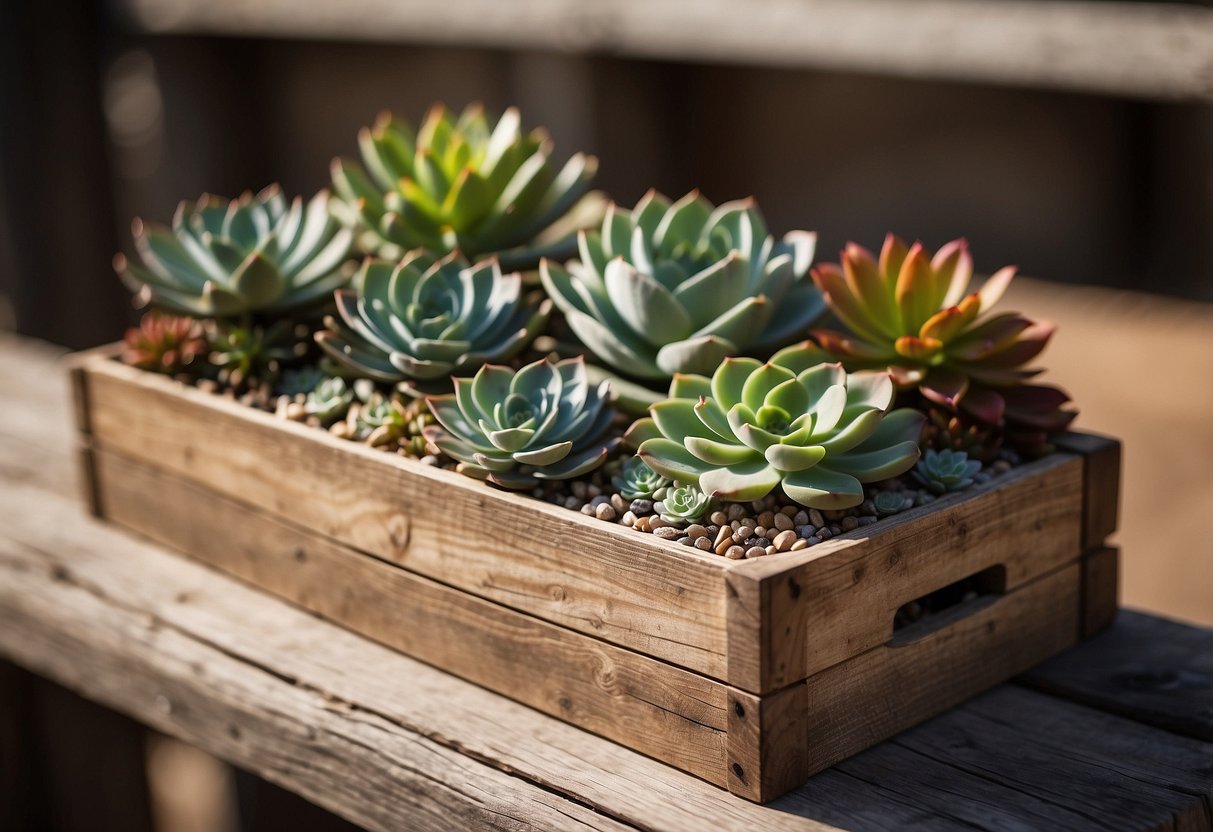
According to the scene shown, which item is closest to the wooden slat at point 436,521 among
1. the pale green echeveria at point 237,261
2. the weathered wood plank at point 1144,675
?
the pale green echeveria at point 237,261

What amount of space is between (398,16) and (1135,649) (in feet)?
9.18

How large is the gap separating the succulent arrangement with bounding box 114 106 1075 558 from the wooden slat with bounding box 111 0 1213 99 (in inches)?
59.5

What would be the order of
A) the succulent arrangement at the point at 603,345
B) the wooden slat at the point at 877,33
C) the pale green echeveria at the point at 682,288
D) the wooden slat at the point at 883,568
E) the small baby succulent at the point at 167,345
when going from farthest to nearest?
1. the wooden slat at the point at 877,33
2. the small baby succulent at the point at 167,345
3. the pale green echeveria at the point at 682,288
4. the succulent arrangement at the point at 603,345
5. the wooden slat at the point at 883,568

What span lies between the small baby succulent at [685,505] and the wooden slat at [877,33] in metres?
1.84

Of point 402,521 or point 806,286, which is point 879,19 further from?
point 402,521

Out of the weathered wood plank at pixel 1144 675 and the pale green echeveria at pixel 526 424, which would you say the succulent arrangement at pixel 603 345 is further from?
the weathered wood plank at pixel 1144 675

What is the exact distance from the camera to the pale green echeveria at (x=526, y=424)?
3.48ft

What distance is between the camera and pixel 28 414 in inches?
76.9

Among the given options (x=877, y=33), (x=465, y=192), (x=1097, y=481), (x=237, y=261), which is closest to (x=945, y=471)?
(x=1097, y=481)

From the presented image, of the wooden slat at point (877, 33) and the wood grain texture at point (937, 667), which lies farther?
the wooden slat at point (877, 33)

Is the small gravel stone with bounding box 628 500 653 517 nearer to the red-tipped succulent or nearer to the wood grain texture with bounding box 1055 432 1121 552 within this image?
the red-tipped succulent

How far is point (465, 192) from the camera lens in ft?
4.32

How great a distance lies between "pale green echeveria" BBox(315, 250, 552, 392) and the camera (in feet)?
3.89

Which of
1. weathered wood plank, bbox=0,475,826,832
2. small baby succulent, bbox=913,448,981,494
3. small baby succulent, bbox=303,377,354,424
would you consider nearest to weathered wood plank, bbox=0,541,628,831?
weathered wood plank, bbox=0,475,826,832
